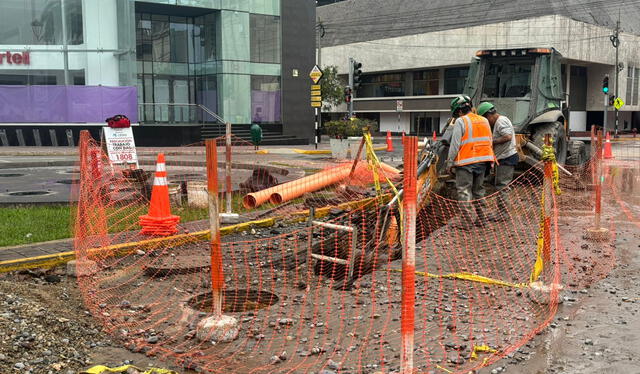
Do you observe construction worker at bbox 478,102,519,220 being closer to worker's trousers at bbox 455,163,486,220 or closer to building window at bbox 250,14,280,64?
worker's trousers at bbox 455,163,486,220

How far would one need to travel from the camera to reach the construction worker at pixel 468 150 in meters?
8.28

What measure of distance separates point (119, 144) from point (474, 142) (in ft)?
25.5

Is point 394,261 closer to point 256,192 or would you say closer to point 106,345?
point 106,345

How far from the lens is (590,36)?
141 ft

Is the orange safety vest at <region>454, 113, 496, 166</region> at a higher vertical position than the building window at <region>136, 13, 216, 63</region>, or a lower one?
lower

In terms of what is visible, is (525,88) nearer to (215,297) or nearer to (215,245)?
(215,245)

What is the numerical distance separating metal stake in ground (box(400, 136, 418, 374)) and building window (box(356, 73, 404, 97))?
166 ft

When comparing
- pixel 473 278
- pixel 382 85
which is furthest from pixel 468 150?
pixel 382 85

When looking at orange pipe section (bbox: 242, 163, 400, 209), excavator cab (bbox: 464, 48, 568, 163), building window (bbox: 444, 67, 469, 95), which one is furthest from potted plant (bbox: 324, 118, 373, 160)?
building window (bbox: 444, 67, 469, 95)

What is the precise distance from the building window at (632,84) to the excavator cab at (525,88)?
4119cm

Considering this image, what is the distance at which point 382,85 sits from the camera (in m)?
54.4

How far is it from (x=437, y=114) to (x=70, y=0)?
31100 millimetres

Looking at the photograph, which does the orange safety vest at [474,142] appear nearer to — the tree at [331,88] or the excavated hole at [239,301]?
the excavated hole at [239,301]

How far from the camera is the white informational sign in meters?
12.5
